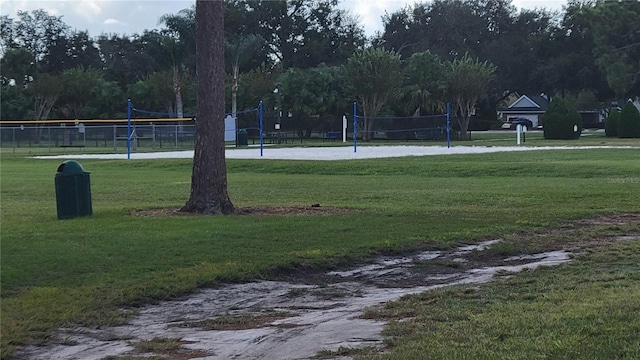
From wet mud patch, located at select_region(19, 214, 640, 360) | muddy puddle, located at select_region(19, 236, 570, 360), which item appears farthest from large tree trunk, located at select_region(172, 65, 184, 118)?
muddy puddle, located at select_region(19, 236, 570, 360)

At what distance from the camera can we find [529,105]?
10912 cm

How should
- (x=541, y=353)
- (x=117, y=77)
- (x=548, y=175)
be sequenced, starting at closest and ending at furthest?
(x=541, y=353) → (x=548, y=175) → (x=117, y=77)

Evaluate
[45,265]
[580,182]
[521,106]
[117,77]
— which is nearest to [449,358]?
[45,265]

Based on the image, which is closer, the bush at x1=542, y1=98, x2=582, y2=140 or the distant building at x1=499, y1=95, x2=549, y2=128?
the bush at x1=542, y1=98, x2=582, y2=140

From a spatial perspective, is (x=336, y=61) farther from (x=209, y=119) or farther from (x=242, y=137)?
(x=209, y=119)

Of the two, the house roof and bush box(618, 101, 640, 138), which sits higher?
the house roof

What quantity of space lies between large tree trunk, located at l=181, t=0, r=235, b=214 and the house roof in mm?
98461

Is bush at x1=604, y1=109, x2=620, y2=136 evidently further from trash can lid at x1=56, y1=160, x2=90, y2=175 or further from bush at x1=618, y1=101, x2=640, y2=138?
trash can lid at x1=56, y1=160, x2=90, y2=175

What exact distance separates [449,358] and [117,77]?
8147 centimetres

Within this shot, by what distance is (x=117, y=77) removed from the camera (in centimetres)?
8338

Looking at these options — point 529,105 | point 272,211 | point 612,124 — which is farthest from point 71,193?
point 529,105

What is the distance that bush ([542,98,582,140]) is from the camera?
54.4 m

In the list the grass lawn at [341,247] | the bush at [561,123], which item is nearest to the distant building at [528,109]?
the bush at [561,123]

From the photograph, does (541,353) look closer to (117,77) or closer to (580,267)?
(580,267)
